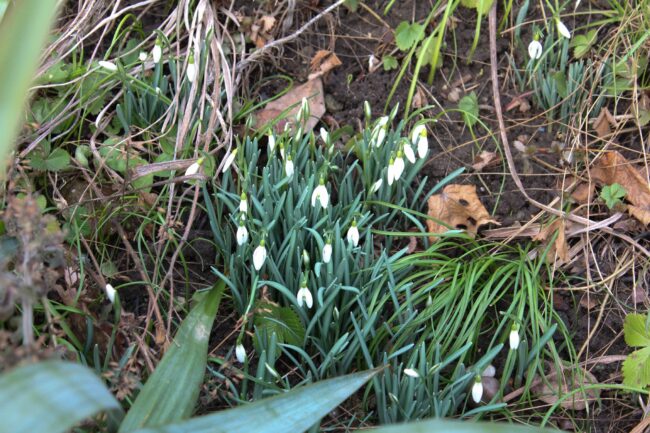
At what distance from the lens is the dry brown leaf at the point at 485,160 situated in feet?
10.3

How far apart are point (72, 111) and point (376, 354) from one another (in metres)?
1.59

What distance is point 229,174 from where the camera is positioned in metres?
2.88

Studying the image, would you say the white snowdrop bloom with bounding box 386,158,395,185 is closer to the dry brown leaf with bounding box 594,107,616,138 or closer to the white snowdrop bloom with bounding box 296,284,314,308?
the white snowdrop bloom with bounding box 296,284,314,308

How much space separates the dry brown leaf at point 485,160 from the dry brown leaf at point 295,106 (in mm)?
699

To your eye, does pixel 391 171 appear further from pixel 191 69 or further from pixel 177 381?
pixel 177 381

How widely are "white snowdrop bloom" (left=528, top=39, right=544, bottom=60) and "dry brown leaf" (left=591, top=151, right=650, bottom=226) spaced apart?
19.7 inches

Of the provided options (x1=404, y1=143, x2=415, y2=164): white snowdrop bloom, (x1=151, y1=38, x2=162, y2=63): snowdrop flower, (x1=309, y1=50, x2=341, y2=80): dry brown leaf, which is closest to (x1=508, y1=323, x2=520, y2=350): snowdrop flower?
(x1=404, y1=143, x2=415, y2=164): white snowdrop bloom

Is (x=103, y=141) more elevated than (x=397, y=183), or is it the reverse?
(x=103, y=141)

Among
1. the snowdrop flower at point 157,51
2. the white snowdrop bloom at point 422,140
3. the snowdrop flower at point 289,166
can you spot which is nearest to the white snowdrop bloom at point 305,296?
the snowdrop flower at point 289,166

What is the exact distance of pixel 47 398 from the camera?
131 centimetres

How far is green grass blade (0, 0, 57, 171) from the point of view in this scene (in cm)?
116

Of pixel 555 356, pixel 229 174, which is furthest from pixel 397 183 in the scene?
pixel 555 356

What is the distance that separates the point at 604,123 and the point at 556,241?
68cm

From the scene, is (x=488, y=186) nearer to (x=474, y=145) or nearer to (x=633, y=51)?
(x=474, y=145)
